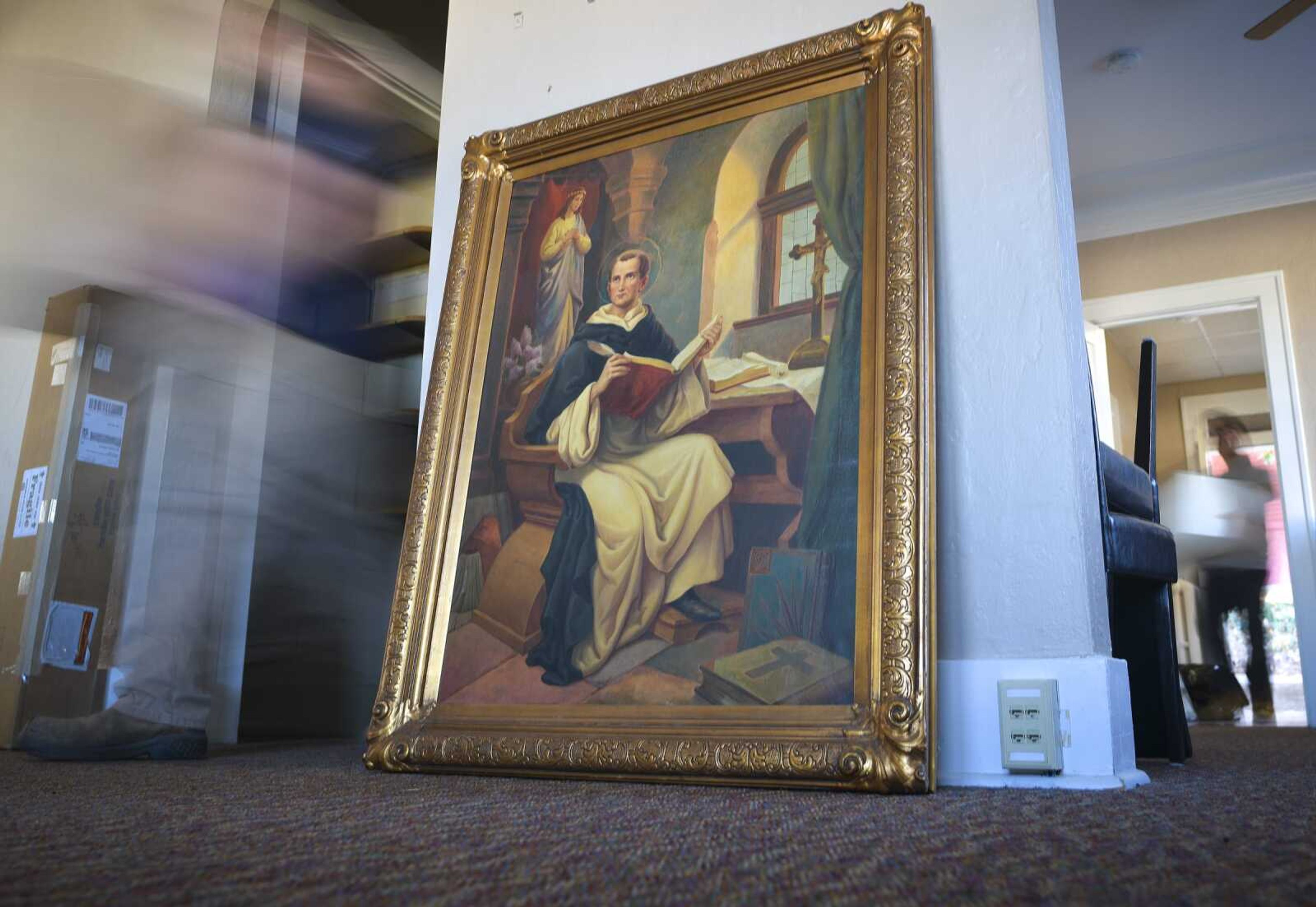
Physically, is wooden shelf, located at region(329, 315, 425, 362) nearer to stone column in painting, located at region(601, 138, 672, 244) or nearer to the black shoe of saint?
stone column in painting, located at region(601, 138, 672, 244)

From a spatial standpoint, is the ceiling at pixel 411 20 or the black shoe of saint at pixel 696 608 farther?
the ceiling at pixel 411 20

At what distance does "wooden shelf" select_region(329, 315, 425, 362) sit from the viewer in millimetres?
3145

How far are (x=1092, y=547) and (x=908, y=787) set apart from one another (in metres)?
0.49

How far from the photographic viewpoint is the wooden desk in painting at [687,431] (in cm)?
159

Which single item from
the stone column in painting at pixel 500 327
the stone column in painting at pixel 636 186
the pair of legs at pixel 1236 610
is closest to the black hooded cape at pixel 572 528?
the stone column in painting at pixel 500 327

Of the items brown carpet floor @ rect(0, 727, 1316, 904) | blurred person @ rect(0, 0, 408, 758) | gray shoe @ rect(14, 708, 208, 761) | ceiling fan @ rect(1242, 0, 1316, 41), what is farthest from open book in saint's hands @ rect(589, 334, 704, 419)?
ceiling fan @ rect(1242, 0, 1316, 41)

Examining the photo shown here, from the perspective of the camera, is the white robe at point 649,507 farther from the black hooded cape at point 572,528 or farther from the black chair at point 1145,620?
the black chair at point 1145,620

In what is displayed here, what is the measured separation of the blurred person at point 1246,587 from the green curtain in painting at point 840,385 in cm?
640

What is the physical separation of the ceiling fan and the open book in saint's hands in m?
2.86

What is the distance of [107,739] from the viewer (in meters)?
1.88

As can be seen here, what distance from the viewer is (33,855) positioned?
2.57 feet

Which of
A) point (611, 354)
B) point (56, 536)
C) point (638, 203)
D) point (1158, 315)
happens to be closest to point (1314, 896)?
point (611, 354)

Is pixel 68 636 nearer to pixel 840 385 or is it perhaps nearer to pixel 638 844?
pixel 840 385

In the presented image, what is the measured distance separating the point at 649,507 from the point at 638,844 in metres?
0.90
